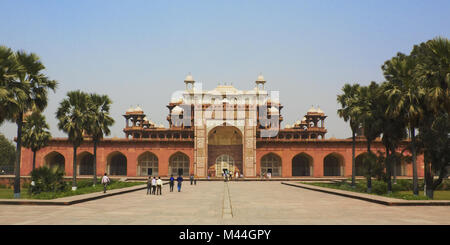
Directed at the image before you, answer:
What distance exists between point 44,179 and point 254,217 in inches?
674

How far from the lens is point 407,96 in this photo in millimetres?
22156

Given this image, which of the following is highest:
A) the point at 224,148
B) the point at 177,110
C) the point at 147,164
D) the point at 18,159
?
the point at 177,110

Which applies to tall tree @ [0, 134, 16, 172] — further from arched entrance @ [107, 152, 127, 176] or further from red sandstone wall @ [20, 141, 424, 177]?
arched entrance @ [107, 152, 127, 176]

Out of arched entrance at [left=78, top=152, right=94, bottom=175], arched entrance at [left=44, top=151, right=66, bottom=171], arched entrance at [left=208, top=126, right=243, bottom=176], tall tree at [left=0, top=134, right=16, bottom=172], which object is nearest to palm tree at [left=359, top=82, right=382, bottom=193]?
arched entrance at [left=208, top=126, right=243, bottom=176]

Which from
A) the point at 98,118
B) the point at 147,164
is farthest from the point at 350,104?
the point at 147,164

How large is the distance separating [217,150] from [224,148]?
1004 mm

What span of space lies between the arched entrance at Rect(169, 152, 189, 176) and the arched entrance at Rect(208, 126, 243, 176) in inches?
123

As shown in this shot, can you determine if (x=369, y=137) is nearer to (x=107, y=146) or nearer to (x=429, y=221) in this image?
(x=429, y=221)

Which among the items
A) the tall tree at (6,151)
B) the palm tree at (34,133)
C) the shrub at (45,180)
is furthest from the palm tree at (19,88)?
the tall tree at (6,151)

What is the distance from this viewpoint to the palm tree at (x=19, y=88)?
20.6m

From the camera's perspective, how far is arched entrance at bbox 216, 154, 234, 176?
5512 cm

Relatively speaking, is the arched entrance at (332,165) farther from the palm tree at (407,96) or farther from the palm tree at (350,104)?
the palm tree at (407,96)

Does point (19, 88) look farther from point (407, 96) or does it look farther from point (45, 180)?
point (407, 96)
